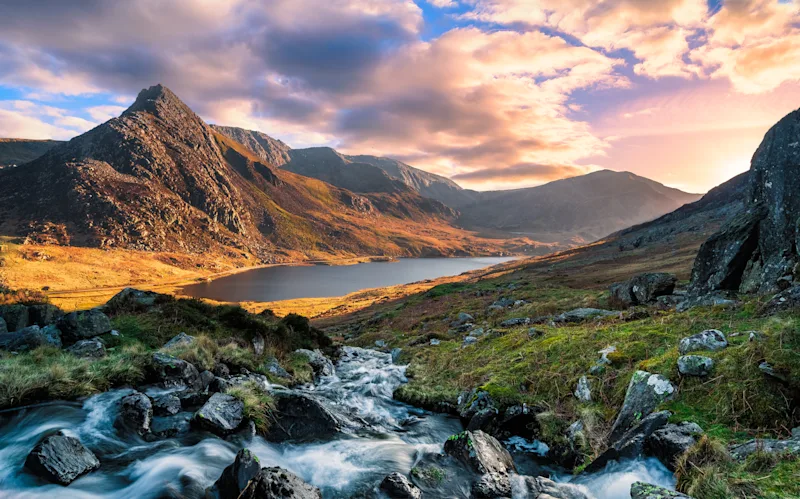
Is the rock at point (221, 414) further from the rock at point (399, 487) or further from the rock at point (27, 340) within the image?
the rock at point (27, 340)

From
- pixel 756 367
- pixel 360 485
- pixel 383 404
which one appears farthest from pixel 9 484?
pixel 756 367

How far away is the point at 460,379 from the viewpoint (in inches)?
574

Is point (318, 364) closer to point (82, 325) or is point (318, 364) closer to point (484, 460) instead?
point (82, 325)

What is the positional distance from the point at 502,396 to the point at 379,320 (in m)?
33.3

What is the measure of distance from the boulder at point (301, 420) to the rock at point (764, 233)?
1682cm

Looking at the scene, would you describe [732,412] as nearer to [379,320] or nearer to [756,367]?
[756,367]

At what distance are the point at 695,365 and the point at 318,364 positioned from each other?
15528 mm

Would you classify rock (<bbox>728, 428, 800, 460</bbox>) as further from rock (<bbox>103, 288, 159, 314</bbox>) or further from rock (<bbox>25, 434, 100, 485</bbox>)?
rock (<bbox>103, 288, 159, 314</bbox>)

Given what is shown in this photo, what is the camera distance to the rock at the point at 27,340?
1194cm

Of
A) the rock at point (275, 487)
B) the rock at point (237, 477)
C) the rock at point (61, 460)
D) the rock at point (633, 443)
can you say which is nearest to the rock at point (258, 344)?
the rock at point (61, 460)

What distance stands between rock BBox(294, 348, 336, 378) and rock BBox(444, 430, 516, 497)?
10881 millimetres

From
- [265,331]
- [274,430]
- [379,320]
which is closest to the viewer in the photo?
[274,430]

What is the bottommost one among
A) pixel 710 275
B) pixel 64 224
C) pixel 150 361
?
pixel 150 361

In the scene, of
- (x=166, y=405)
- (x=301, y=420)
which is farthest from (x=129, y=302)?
(x=301, y=420)
